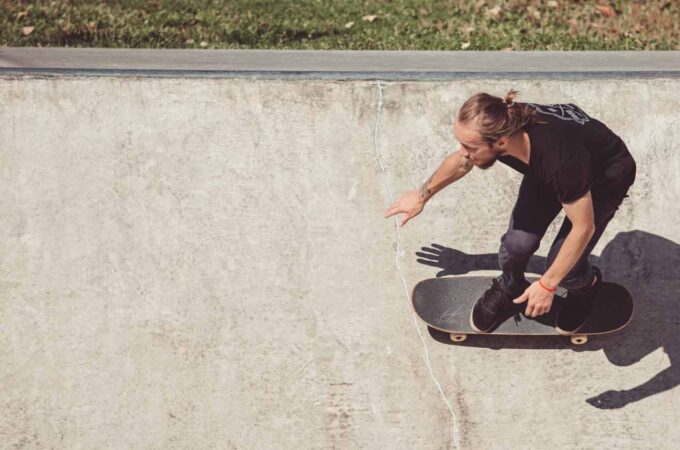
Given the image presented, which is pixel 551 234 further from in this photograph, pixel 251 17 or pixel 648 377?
pixel 251 17

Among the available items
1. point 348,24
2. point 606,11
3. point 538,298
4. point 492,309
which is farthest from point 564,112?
point 606,11

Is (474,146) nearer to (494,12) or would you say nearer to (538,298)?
(538,298)

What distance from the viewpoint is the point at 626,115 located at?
5.55m

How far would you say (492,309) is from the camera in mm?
4621

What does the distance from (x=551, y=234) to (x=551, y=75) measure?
47.0 inches

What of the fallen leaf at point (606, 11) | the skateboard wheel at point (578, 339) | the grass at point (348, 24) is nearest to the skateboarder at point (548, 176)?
the skateboard wheel at point (578, 339)

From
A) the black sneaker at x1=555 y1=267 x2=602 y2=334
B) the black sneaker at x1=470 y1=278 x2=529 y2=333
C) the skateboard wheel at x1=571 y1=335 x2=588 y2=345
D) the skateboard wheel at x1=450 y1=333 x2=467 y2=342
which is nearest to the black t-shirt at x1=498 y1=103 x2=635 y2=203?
the black sneaker at x1=555 y1=267 x2=602 y2=334

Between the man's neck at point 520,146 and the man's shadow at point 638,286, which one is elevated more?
the man's neck at point 520,146

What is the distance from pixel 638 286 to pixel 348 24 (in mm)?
4037

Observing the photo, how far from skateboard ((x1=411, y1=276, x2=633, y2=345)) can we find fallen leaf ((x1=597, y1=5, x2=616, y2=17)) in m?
3.97

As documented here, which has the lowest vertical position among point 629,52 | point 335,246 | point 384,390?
point 384,390

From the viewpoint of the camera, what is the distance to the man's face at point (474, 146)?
11.6 feet

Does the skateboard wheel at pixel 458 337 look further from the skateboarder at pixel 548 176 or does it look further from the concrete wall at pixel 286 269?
the skateboarder at pixel 548 176

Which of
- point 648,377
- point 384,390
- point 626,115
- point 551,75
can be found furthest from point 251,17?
point 648,377
